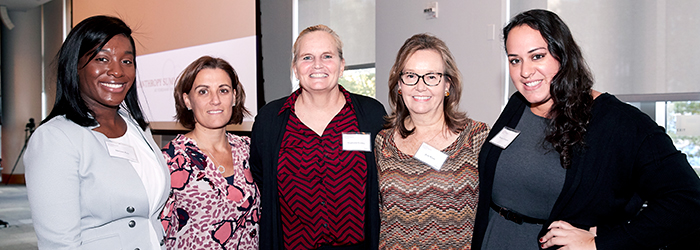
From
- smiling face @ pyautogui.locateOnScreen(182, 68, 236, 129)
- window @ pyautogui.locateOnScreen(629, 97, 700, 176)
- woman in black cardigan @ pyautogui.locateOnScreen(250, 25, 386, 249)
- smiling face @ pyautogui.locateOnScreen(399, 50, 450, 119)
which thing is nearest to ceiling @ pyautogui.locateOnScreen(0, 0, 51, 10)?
smiling face @ pyautogui.locateOnScreen(182, 68, 236, 129)

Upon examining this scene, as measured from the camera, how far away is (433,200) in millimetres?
1907

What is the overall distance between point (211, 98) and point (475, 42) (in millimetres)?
2354

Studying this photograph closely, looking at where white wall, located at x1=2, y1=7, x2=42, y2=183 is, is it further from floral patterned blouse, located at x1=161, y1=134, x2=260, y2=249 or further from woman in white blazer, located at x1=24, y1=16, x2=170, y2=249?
woman in white blazer, located at x1=24, y1=16, x2=170, y2=249

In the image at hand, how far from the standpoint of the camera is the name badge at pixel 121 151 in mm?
1578

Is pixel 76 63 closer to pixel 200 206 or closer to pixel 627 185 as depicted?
pixel 200 206

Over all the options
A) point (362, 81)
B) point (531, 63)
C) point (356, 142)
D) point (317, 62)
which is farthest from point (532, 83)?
point (362, 81)

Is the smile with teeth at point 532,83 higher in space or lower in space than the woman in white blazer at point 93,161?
higher

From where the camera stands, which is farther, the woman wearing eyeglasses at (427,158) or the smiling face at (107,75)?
the woman wearing eyeglasses at (427,158)

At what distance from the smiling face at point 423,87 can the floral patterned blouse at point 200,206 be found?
37.1 inches

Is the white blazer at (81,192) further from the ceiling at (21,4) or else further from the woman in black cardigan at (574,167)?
the ceiling at (21,4)

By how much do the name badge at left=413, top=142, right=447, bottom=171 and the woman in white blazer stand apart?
1.10 meters

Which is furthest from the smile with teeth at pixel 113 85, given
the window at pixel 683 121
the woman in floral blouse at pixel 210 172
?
the window at pixel 683 121

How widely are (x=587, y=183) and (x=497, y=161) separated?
36 centimetres

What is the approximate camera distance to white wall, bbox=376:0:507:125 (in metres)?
3.52
